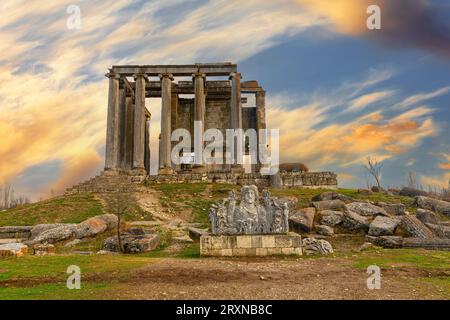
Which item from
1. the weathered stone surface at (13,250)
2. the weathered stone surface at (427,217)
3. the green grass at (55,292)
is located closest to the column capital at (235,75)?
the weathered stone surface at (427,217)

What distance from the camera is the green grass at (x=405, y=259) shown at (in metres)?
12.6

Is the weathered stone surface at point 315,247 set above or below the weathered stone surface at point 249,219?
below

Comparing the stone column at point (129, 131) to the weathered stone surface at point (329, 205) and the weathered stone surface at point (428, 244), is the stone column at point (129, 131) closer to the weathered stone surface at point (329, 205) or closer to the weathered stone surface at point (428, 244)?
the weathered stone surface at point (329, 205)

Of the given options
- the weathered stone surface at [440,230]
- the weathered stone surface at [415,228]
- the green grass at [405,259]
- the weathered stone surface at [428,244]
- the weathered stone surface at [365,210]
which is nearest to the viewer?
the green grass at [405,259]

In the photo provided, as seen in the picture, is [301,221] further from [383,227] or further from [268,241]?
[268,241]

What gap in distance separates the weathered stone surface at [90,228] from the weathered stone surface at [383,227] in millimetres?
15008

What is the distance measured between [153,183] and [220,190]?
8189 millimetres

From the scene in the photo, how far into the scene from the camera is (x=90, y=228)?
21656 mm

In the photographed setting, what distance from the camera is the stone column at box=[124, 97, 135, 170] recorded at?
47.8m

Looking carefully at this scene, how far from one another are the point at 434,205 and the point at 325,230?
40.5 feet

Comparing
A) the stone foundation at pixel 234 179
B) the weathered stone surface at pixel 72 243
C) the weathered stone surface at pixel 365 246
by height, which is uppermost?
the stone foundation at pixel 234 179

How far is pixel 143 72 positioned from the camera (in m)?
44.6

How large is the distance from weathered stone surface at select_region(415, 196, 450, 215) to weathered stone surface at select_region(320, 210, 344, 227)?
948 centimetres

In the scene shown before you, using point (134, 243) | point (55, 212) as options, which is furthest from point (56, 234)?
point (55, 212)
